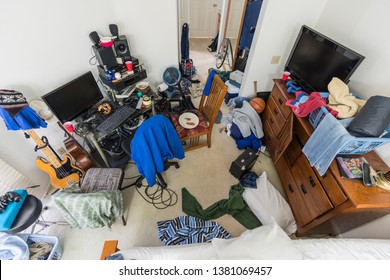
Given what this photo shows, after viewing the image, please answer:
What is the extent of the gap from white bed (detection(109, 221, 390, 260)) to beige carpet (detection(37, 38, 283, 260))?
54 centimetres

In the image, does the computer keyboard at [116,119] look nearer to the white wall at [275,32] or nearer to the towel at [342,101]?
the white wall at [275,32]

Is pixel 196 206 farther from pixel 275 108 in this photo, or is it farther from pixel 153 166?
pixel 275 108

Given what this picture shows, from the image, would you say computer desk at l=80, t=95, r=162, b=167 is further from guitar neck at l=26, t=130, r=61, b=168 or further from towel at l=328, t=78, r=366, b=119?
towel at l=328, t=78, r=366, b=119

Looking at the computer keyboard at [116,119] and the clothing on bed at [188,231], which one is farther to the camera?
the computer keyboard at [116,119]

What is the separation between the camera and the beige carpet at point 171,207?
5.16 ft

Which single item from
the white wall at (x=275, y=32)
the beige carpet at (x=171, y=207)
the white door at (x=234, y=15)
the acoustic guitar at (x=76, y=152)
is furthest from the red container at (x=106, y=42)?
the white door at (x=234, y=15)

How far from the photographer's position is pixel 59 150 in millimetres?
1914

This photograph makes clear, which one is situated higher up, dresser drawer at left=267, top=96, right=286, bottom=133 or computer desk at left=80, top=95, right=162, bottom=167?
dresser drawer at left=267, top=96, right=286, bottom=133

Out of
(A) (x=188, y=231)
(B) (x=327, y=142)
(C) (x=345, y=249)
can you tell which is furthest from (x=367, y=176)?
(A) (x=188, y=231)

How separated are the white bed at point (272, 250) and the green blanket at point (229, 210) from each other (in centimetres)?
58

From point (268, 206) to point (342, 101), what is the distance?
111cm

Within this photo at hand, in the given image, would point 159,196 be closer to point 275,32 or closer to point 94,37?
point 94,37

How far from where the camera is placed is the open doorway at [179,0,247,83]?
169 inches

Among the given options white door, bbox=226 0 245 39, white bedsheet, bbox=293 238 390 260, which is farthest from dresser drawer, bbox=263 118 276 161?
white door, bbox=226 0 245 39
